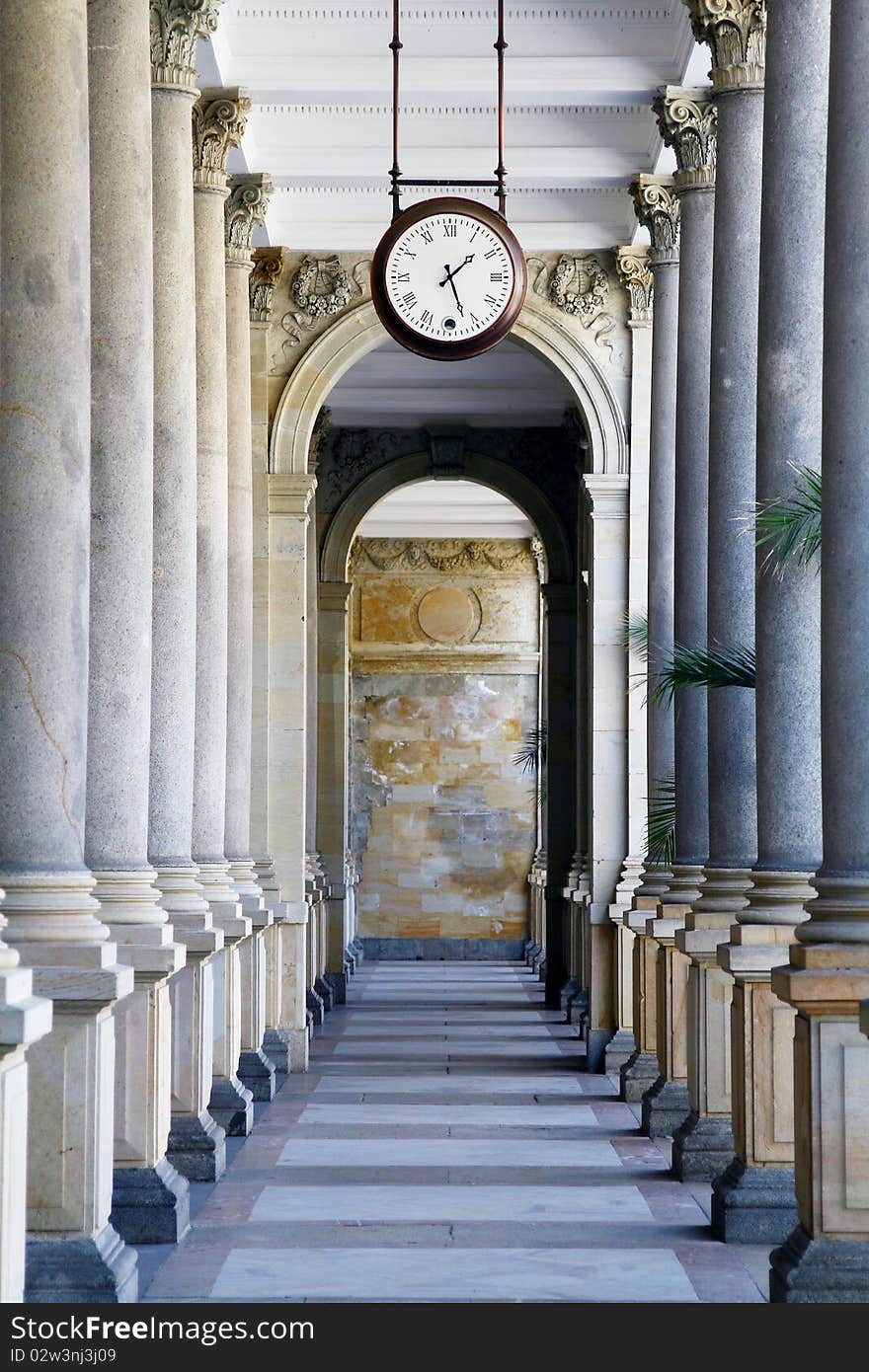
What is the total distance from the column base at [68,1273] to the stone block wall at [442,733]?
28930 millimetres

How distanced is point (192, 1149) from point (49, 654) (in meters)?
5.45

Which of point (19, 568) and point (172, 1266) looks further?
point (172, 1266)

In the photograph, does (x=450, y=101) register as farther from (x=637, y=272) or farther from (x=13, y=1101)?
(x=13, y=1101)

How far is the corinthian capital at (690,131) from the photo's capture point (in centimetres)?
1456

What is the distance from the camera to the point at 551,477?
2680cm

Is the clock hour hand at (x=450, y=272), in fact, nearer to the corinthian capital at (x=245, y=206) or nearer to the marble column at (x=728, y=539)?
the marble column at (x=728, y=539)

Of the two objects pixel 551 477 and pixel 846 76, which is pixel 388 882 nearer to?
pixel 551 477

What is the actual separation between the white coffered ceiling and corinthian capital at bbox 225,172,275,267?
9.4 inches

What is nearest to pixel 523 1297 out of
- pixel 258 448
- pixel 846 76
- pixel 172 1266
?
pixel 172 1266

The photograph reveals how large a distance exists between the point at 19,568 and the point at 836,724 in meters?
3.39

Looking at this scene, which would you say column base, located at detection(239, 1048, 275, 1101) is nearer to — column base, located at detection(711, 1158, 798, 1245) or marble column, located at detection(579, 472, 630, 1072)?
marble column, located at detection(579, 472, 630, 1072)

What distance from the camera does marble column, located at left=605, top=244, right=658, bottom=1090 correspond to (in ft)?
62.1

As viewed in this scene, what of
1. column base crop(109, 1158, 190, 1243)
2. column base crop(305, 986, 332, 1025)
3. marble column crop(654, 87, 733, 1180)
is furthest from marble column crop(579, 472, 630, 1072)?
column base crop(109, 1158, 190, 1243)

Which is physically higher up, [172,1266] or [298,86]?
[298,86]
